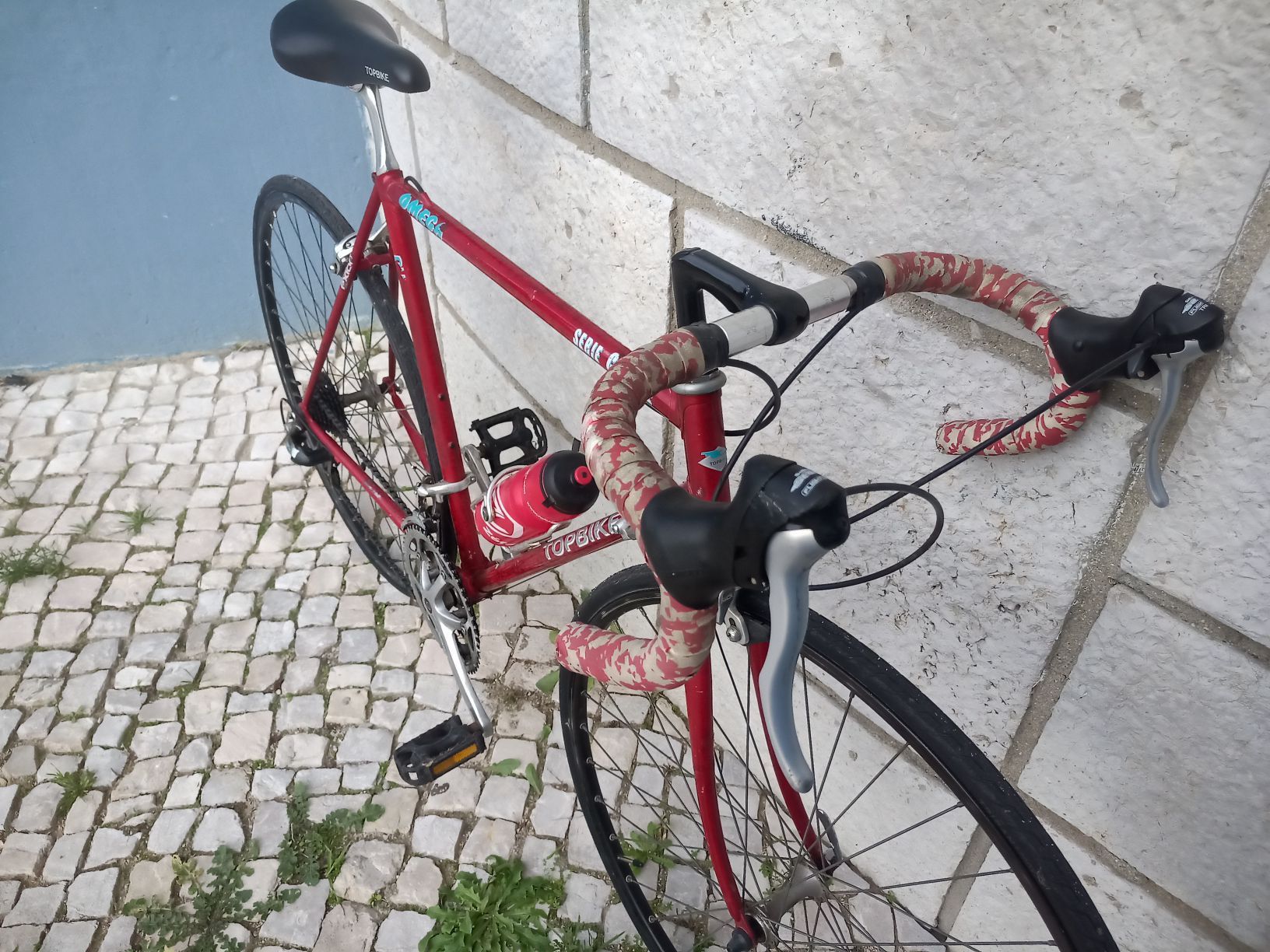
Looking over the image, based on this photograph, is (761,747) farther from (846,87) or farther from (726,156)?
(846,87)

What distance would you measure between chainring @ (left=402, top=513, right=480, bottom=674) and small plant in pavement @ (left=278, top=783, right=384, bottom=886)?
0.59 meters

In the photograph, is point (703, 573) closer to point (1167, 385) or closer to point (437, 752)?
point (1167, 385)

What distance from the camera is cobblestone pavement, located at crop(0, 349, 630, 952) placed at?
2.31 meters

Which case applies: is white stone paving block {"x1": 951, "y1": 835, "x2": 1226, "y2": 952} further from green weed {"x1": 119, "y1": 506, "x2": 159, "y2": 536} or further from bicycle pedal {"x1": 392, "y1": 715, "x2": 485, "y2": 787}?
green weed {"x1": 119, "y1": 506, "x2": 159, "y2": 536}

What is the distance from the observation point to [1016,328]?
1.31 metres

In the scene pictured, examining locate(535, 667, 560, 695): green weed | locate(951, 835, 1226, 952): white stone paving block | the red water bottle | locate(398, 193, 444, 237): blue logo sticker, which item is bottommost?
locate(951, 835, 1226, 952): white stone paving block

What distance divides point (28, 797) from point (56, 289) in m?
2.49

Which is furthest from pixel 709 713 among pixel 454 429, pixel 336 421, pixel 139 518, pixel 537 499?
pixel 139 518

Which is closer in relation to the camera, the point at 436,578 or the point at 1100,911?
the point at 1100,911

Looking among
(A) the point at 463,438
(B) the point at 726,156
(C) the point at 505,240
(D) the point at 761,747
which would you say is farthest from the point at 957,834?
(A) the point at 463,438

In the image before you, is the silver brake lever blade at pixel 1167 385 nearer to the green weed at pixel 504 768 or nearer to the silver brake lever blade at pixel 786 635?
the silver brake lever blade at pixel 786 635

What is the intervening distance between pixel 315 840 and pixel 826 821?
1.41 metres

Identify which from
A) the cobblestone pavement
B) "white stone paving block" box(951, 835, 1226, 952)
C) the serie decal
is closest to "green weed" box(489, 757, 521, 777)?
the cobblestone pavement

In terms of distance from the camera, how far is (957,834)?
6.04ft
